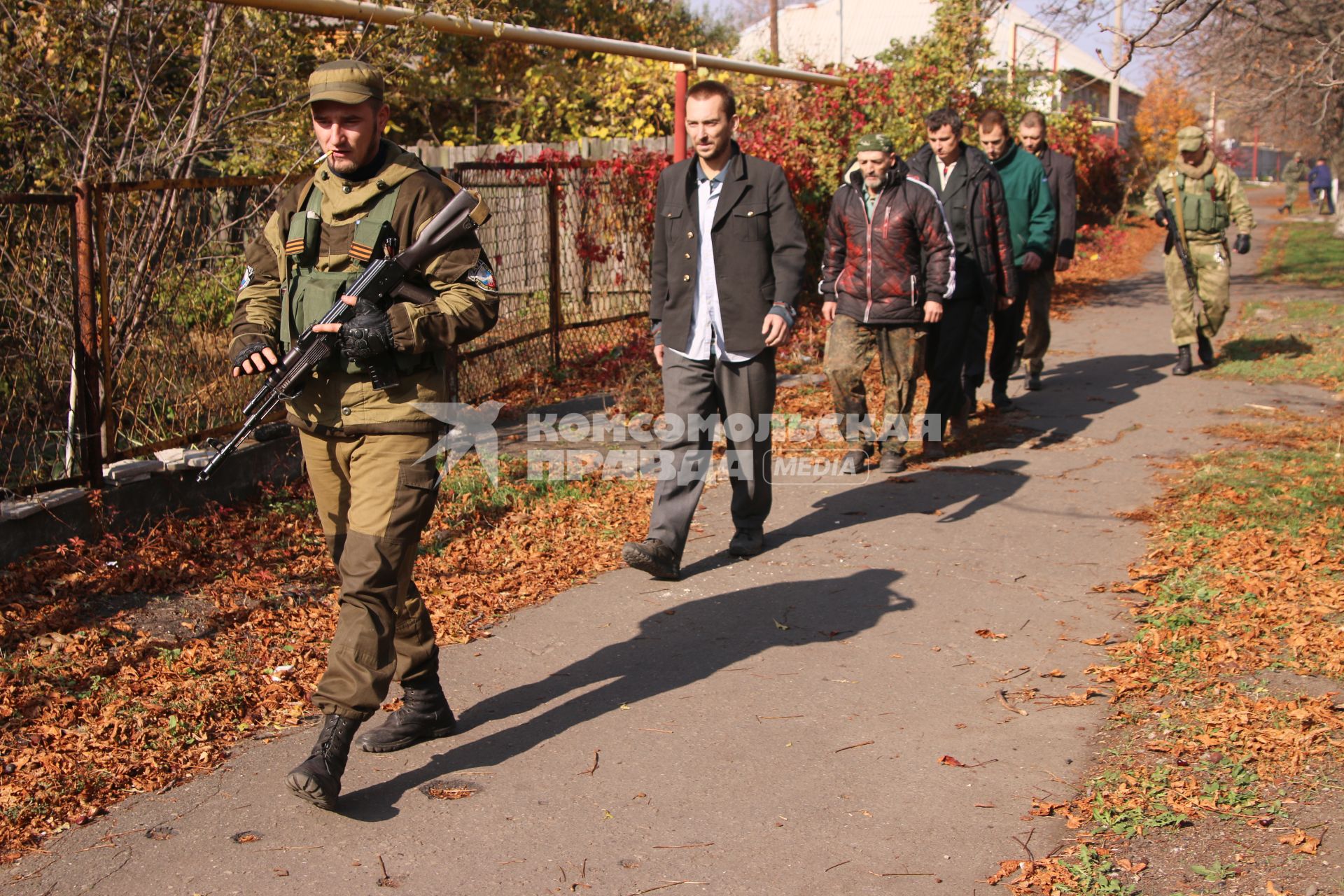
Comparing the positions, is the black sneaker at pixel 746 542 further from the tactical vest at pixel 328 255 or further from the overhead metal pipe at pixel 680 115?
the overhead metal pipe at pixel 680 115

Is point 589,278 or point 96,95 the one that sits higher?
point 96,95

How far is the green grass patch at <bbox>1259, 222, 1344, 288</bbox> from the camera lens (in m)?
20.8

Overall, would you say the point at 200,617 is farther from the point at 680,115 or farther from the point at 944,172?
the point at 680,115

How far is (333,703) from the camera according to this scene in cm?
374

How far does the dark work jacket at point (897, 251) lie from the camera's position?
737 cm

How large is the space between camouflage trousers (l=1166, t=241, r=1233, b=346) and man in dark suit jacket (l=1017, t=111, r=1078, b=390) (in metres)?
1.00

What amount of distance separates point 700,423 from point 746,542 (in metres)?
0.71

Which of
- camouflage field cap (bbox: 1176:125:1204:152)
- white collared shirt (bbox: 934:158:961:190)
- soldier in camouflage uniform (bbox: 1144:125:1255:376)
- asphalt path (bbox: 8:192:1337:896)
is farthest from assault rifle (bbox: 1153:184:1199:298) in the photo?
asphalt path (bbox: 8:192:1337:896)

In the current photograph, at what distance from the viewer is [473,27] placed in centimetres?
751

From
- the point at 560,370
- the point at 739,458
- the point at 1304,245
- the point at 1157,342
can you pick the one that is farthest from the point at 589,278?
the point at 1304,245

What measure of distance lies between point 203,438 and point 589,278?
4831 mm

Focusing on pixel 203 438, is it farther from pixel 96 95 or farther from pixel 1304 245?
pixel 1304 245

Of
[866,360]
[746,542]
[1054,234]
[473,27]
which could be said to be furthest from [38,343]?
[1054,234]

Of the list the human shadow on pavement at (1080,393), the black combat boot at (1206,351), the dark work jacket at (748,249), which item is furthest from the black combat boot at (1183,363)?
the dark work jacket at (748,249)
